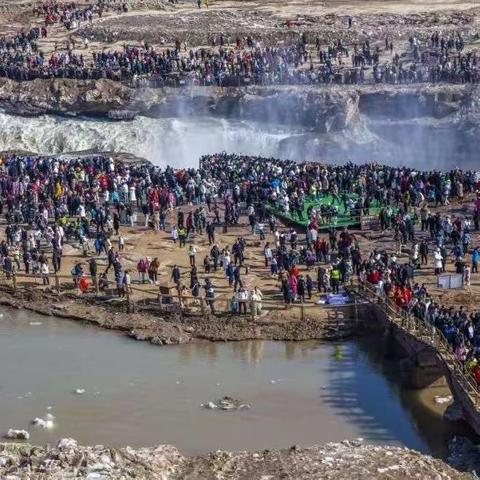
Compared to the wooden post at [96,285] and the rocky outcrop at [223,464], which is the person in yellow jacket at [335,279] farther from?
the rocky outcrop at [223,464]

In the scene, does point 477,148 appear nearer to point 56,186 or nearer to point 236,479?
point 56,186


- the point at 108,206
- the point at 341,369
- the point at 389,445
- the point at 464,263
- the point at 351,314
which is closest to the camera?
the point at 389,445

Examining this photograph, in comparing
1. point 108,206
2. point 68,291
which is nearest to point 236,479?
point 68,291

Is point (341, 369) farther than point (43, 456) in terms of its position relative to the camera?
Yes

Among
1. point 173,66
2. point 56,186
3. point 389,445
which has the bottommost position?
point 389,445

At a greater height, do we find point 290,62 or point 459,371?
point 290,62

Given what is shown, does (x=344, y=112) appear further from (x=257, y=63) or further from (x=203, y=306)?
(x=203, y=306)

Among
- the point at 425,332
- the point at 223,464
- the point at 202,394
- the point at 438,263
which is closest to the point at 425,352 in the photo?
the point at 425,332
